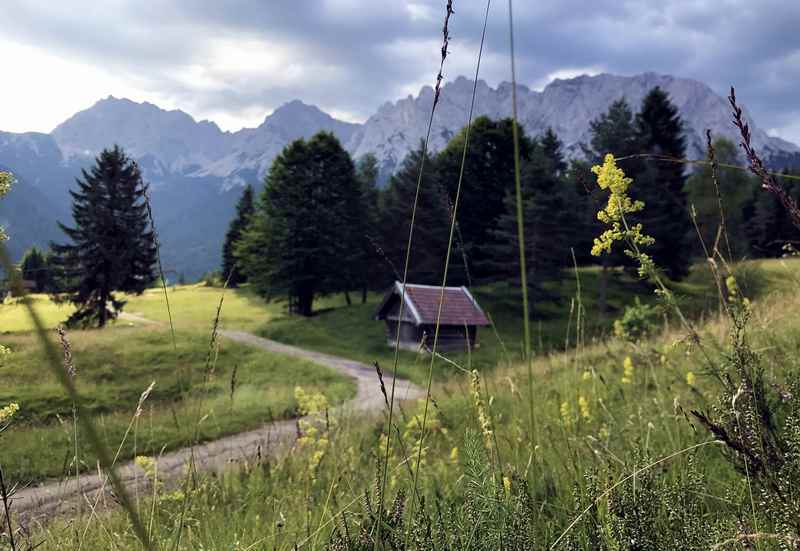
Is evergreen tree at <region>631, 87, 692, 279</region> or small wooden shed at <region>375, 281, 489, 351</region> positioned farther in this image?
evergreen tree at <region>631, 87, 692, 279</region>

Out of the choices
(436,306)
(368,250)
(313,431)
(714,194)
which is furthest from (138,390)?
(714,194)

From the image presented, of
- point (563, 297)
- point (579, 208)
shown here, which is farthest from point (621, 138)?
point (563, 297)

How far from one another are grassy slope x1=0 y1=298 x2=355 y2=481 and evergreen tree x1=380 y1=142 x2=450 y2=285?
52.0ft

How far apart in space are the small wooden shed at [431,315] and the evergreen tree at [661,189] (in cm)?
1182

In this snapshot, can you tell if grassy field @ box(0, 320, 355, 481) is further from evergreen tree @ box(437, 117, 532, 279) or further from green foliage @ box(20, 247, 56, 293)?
evergreen tree @ box(437, 117, 532, 279)

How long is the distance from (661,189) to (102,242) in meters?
34.8

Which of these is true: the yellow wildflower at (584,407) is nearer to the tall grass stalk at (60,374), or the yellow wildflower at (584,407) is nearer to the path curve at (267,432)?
the path curve at (267,432)

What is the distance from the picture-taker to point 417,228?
3984 centimetres

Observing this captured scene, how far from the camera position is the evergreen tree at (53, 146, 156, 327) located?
3359 centimetres

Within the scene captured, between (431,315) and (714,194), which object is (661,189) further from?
(714,194)

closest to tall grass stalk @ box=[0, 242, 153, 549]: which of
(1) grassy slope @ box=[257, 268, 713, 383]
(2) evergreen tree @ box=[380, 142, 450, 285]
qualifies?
(1) grassy slope @ box=[257, 268, 713, 383]

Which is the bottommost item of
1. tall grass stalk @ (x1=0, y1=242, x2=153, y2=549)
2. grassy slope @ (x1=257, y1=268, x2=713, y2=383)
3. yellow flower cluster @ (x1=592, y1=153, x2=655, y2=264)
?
grassy slope @ (x1=257, y1=268, x2=713, y2=383)

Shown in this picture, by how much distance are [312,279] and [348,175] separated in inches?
340

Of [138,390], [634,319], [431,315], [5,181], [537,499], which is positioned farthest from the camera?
[431,315]
